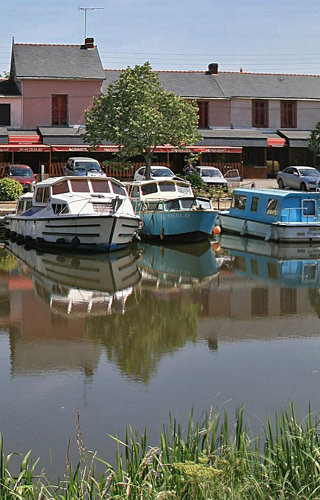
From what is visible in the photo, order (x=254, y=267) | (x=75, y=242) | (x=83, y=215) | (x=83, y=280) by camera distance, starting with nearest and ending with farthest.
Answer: (x=83, y=280) < (x=254, y=267) < (x=83, y=215) < (x=75, y=242)

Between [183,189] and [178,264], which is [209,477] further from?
[183,189]

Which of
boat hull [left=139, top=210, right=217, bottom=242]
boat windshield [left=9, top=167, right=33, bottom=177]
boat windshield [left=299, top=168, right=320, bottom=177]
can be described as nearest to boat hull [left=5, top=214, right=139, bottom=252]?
boat hull [left=139, top=210, right=217, bottom=242]

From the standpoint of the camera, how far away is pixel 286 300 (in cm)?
1917

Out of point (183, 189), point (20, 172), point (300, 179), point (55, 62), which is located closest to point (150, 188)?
point (183, 189)

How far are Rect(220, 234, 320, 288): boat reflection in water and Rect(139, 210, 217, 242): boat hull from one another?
3.56 ft

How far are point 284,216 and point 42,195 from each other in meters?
8.42

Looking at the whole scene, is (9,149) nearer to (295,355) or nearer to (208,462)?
(295,355)

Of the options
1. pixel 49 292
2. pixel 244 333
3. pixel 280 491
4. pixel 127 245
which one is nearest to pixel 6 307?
pixel 49 292

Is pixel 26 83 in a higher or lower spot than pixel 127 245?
higher

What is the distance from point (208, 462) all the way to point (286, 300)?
11948 millimetres

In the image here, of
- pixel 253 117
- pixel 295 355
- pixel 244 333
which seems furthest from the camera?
pixel 253 117

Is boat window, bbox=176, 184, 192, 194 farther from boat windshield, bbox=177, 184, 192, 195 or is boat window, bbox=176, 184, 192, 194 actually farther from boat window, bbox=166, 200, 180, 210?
boat window, bbox=166, 200, 180, 210

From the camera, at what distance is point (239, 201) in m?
32.9

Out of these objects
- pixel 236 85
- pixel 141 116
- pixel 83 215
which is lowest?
pixel 83 215
